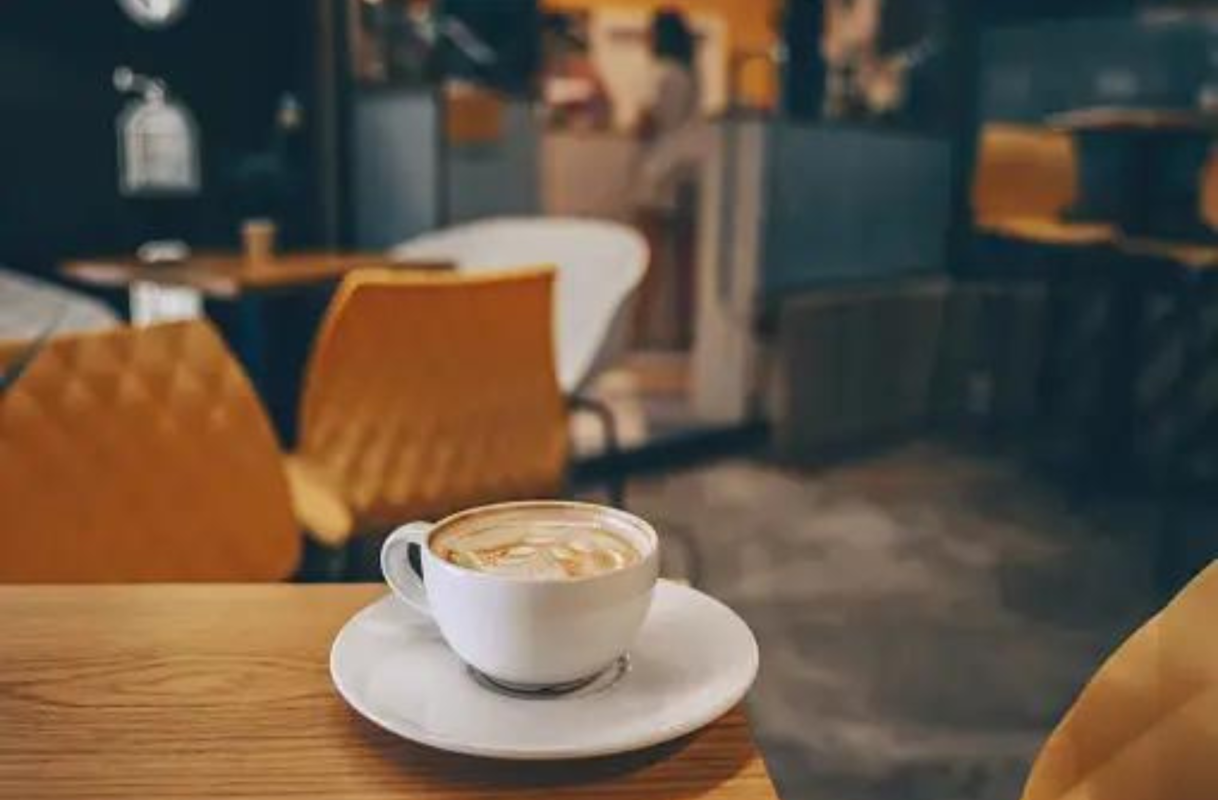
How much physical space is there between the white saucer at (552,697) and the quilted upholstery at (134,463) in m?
0.64

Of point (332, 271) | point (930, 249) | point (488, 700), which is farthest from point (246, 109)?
point (488, 700)

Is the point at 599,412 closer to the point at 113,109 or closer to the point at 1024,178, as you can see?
the point at 113,109

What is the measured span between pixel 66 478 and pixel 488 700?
31.2 inches

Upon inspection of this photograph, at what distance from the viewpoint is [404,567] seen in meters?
0.71

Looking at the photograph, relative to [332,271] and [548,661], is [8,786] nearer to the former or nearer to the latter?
[548,661]

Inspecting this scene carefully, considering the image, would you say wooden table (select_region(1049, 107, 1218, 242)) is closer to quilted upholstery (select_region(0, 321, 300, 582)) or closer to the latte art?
quilted upholstery (select_region(0, 321, 300, 582))

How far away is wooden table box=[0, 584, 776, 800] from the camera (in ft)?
1.88

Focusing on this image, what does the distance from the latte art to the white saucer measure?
0.18 feet

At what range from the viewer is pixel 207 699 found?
2.18 ft

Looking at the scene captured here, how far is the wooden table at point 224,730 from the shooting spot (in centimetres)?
57

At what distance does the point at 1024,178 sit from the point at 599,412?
297cm

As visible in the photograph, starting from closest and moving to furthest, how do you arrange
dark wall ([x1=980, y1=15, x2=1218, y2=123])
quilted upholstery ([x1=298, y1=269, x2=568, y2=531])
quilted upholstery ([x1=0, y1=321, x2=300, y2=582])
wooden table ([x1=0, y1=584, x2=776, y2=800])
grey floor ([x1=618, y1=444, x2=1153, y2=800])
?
wooden table ([x1=0, y1=584, x2=776, y2=800]) → quilted upholstery ([x1=0, y1=321, x2=300, y2=582]) → quilted upholstery ([x1=298, y1=269, x2=568, y2=531]) → grey floor ([x1=618, y1=444, x2=1153, y2=800]) → dark wall ([x1=980, y1=15, x2=1218, y2=123])

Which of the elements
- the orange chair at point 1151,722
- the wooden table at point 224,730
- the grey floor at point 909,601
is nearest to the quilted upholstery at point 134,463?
the wooden table at point 224,730

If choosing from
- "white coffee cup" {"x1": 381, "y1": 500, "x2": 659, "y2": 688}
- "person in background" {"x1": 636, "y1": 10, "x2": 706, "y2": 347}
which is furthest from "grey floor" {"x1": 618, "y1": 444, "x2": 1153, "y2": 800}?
"person in background" {"x1": 636, "y1": 10, "x2": 706, "y2": 347}
